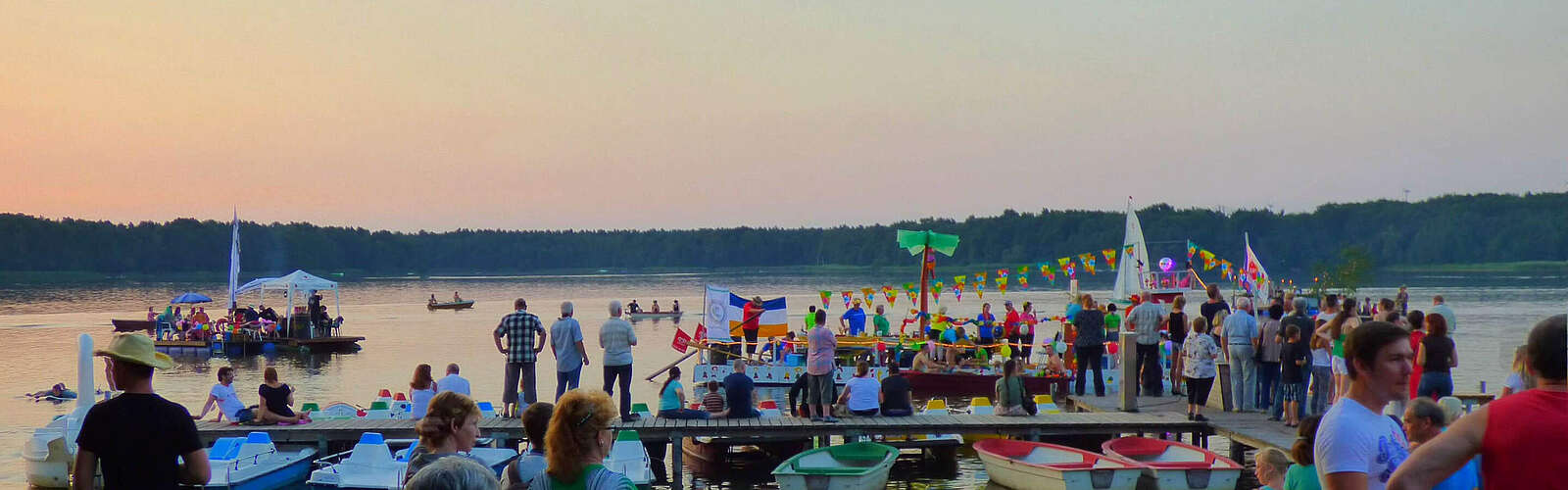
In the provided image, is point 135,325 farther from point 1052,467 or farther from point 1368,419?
point 1368,419

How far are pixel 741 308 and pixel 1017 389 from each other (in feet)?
34.4

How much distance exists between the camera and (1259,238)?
12706 cm

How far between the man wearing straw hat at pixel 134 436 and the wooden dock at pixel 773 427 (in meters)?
9.42

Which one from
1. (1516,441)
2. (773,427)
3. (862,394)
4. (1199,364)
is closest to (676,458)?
(773,427)

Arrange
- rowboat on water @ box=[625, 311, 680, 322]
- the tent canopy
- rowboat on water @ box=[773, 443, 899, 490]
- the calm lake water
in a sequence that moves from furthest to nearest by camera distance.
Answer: rowboat on water @ box=[625, 311, 680, 322] < the tent canopy < the calm lake water < rowboat on water @ box=[773, 443, 899, 490]

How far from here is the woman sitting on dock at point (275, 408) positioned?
49.1ft

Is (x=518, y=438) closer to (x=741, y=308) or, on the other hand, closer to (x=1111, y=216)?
(x=741, y=308)

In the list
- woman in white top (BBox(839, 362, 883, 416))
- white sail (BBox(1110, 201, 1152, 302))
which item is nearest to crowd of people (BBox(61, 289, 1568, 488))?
woman in white top (BBox(839, 362, 883, 416))

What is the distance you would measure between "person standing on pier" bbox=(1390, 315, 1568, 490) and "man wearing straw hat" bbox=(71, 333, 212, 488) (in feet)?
14.1

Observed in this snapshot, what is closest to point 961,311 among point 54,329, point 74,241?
point 54,329

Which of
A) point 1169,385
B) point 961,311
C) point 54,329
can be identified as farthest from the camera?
point 961,311

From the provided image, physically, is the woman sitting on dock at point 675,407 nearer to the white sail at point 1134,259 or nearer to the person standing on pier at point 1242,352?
the person standing on pier at point 1242,352

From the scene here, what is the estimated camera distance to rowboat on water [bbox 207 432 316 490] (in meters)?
12.6

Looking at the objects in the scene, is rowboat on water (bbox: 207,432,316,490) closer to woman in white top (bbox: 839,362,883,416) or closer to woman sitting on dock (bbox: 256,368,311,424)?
woman sitting on dock (bbox: 256,368,311,424)
